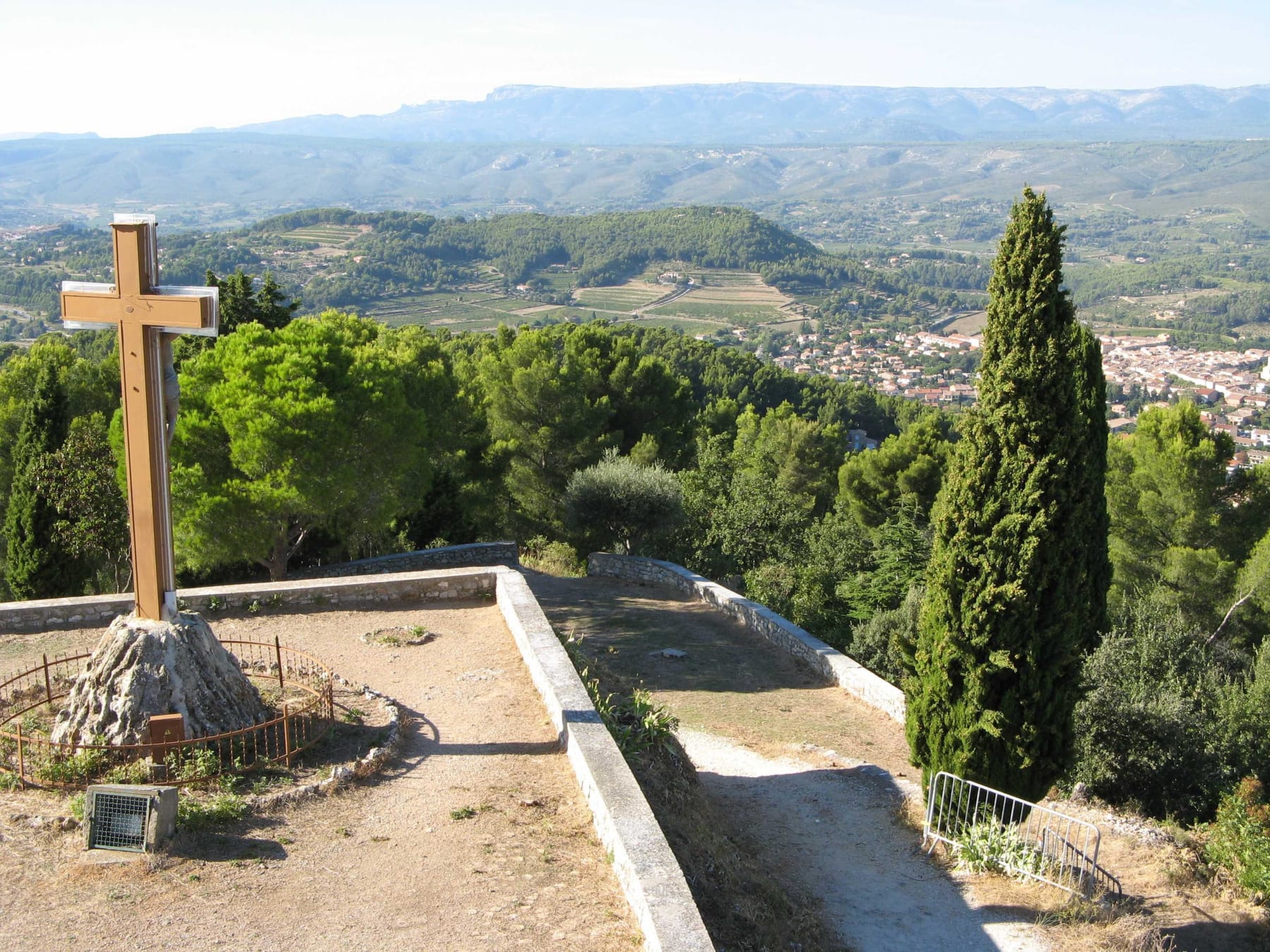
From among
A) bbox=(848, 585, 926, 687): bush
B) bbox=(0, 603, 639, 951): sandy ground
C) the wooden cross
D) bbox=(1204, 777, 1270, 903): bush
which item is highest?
the wooden cross

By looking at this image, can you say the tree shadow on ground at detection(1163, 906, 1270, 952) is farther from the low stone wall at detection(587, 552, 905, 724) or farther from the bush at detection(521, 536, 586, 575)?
the bush at detection(521, 536, 586, 575)

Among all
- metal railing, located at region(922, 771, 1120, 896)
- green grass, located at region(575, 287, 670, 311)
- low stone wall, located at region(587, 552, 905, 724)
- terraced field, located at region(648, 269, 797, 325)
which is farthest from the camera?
green grass, located at region(575, 287, 670, 311)

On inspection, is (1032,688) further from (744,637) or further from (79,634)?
(79,634)

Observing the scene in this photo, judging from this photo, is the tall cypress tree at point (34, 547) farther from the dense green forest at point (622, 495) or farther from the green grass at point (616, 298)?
the green grass at point (616, 298)

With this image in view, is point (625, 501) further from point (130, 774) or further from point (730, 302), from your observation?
point (730, 302)

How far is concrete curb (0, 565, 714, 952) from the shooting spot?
5.26 metres

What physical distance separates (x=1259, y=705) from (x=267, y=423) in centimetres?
1262

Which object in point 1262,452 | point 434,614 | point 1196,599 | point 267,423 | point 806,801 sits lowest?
→ point 1262,452

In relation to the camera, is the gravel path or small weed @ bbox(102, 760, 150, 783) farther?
the gravel path

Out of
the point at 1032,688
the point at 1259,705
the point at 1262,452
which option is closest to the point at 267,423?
the point at 1032,688

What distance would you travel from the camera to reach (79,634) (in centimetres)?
989

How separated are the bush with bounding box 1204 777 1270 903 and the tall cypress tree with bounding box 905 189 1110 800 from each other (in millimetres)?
1324

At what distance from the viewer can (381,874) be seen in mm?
5816

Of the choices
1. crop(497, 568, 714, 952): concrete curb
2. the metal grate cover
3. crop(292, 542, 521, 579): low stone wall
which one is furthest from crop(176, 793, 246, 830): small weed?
crop(292, 542, 521, 579): low stone wall
